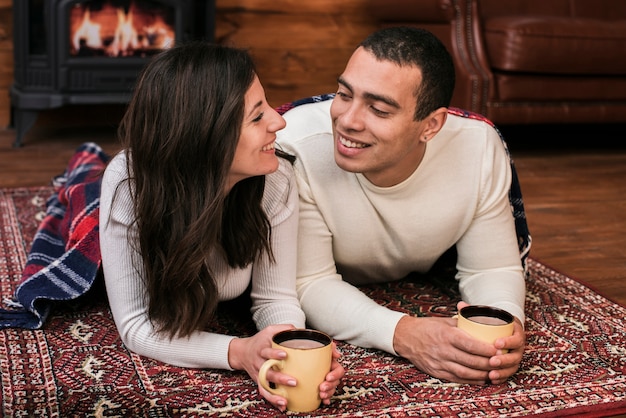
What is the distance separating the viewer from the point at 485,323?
149 centimetres

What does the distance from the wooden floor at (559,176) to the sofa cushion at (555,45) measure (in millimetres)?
382

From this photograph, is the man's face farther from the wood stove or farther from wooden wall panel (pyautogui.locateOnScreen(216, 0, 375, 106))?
wooden wall panel (pyautogui.locateOnScreen(216, 0, 375, 106))

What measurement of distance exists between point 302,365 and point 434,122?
1.97 feet

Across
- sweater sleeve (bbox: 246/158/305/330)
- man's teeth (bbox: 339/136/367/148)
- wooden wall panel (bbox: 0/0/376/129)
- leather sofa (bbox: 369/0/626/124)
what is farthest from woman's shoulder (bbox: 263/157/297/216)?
wooden wall panel (bbox: 0/0/376/129)

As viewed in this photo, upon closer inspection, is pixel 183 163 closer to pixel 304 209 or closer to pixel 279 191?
pixel 279 191

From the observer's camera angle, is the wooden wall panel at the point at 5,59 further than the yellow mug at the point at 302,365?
Yes

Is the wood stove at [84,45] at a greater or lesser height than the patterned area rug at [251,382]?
greater

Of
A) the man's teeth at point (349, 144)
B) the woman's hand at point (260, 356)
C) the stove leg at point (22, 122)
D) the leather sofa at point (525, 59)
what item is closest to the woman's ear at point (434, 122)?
the man's teeth at point (349, 144)

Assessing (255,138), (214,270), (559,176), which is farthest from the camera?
(559,176)

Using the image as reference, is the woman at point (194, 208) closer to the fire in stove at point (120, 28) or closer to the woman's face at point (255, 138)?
the woman's face at point (255, 138)

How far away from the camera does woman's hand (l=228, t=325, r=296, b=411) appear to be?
4.42 feet

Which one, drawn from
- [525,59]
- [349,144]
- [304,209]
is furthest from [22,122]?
A: [349,144]

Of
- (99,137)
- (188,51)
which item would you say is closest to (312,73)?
(99,137)

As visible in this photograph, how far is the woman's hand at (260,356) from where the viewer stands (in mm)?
1347
